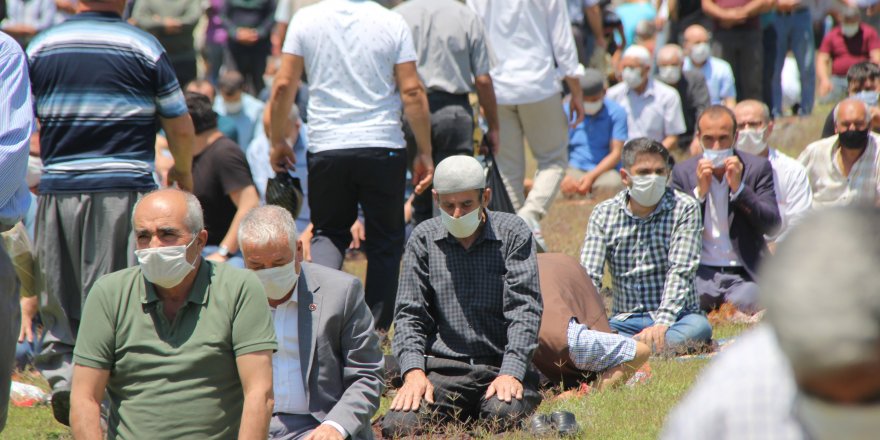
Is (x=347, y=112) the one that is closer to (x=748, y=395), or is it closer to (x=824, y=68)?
(x=748, y=395)

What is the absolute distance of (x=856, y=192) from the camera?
8.41 m

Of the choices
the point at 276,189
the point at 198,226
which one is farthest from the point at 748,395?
the point at 276,189

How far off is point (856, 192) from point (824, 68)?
7.83 metres

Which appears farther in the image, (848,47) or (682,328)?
(848,47)

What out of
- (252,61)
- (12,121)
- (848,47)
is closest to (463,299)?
(12,121)

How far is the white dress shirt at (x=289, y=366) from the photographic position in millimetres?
4762

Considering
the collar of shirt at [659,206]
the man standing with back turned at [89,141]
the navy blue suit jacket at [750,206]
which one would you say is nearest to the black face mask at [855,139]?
the navy blue suit jacket at [750,206]

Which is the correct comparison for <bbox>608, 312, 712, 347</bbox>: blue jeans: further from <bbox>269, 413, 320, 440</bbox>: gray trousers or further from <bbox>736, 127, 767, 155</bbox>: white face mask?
<bbox>269, 413, 320, 440</bbox>: gray trousers

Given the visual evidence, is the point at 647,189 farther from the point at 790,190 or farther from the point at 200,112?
the point at 200,112

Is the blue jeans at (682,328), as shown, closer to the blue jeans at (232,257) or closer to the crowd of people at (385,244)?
the crowd of people at (385,244)

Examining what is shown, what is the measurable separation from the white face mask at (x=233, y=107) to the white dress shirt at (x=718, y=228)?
19.6 feet

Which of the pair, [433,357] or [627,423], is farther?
[433,357]

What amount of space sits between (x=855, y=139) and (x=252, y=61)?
8.28 meters

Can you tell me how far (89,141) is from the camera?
539cm
